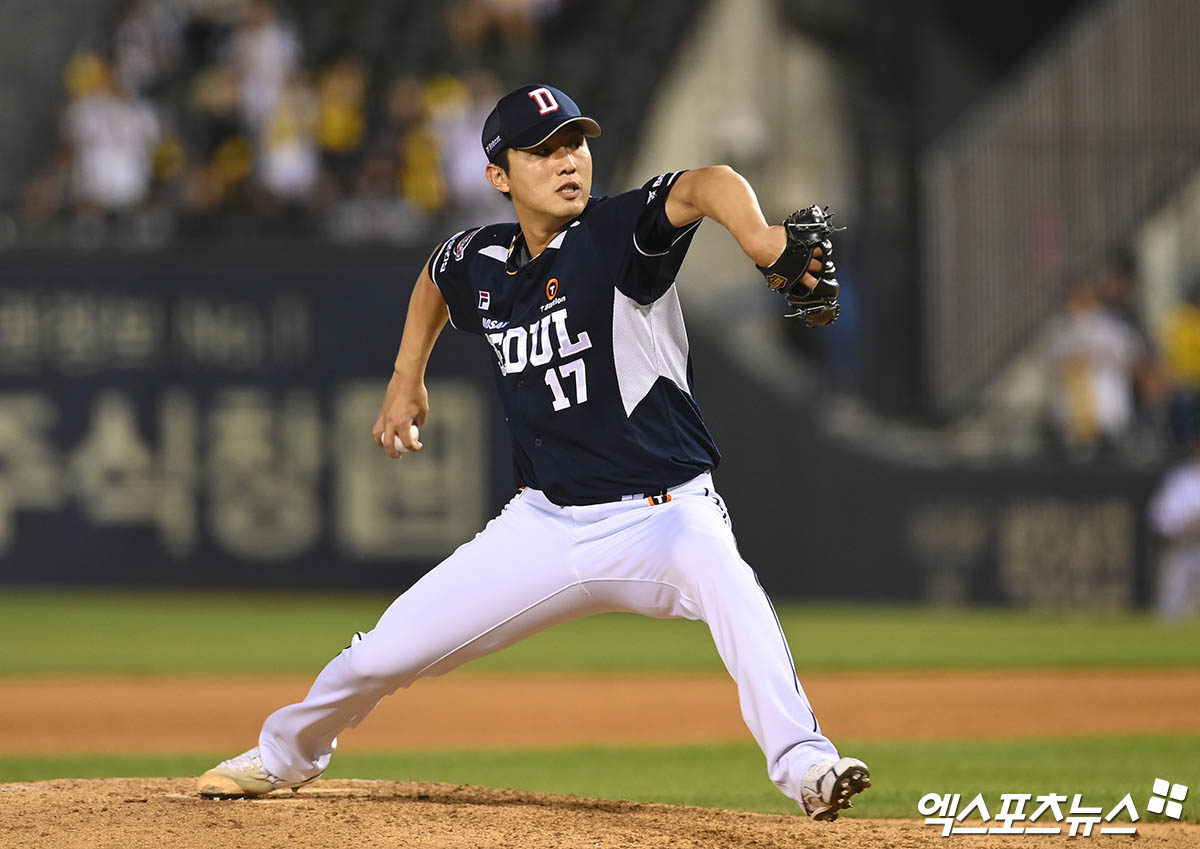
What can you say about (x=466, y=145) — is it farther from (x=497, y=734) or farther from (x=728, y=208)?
(x=728, y=208)

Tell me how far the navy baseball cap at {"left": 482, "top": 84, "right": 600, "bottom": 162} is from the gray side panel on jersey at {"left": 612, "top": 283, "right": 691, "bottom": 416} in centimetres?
47

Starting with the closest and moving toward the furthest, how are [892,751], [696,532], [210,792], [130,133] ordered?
[696,532]
[210,792]
[892,751]
[130,133]

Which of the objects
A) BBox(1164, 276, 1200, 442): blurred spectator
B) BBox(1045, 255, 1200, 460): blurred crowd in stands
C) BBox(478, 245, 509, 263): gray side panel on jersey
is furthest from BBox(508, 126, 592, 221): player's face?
BBox(1164, 276, 1200, 442): blurred spectator

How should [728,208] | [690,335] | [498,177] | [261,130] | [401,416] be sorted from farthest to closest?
[261,130] < [690,335] < [401,416] < [498,177] < [728,208]


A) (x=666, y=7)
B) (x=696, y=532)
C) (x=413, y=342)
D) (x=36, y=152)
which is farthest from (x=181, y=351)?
(x=696, y=532)

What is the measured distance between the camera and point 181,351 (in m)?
14.5

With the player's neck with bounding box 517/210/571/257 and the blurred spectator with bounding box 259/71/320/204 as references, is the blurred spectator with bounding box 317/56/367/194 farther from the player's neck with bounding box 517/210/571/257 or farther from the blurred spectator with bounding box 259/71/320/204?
the player's neck with bounding box 517/210/571/257

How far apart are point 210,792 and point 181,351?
986cm

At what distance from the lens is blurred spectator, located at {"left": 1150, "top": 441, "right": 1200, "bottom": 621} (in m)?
13.1

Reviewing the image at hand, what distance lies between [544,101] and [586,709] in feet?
16.8

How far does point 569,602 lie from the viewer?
15.6 ft

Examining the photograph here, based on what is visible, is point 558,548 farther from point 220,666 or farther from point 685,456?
point 220,666

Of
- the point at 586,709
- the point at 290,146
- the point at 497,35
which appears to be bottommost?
the point at 586,709

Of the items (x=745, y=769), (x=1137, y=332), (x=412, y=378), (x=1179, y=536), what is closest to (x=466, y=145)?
(x=1137, y=332)
